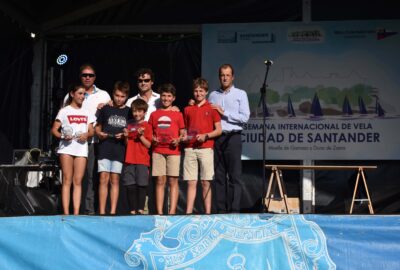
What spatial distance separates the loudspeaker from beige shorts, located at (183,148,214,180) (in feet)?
6.03

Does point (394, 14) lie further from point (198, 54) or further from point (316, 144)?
point (198, 54)

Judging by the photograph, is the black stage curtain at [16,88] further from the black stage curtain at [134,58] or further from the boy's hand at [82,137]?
the boy's hand at [82,137]

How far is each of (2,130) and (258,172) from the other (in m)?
3.26

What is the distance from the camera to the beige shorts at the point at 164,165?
19.1ft

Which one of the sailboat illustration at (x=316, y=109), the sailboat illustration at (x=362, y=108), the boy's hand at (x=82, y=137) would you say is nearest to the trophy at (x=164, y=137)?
the boy's hand at (x=82, y=137)

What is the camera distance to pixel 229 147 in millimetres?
6105

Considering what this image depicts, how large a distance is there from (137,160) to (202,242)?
153 cm

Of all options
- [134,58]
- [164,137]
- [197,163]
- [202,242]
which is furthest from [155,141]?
[134,58]

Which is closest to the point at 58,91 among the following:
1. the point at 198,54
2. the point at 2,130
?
the point at 2,130

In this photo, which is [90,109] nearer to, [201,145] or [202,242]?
[201,145]

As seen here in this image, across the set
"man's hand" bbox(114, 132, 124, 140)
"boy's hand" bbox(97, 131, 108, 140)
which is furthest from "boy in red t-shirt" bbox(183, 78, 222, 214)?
"boy's hand" bbox(97, 131, 108, 140)

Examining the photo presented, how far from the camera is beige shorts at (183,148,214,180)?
586 cm

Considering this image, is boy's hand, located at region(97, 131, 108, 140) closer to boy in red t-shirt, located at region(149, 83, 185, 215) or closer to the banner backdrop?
boy in red t-shirt, located at region(149, 83, 185, 215)

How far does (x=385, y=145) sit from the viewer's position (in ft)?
24.3
